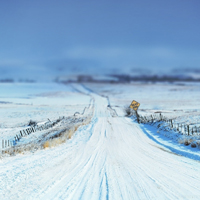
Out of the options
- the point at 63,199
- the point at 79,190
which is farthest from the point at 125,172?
the point at 63,199

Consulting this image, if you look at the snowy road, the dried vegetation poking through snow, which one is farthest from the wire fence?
the dried vegetation poking through snow

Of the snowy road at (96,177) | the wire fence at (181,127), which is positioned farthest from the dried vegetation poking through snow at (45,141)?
the wire fence at (181,127)

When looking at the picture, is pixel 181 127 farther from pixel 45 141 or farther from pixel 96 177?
pixel 96 177

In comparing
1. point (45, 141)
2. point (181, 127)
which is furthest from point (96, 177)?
point (181, 127)

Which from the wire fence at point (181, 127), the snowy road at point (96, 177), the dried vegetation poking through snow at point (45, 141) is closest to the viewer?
the snowy road at point (96, 177)

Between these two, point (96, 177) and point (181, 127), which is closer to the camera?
point (96, 177)

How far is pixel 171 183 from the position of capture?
19.4 feet

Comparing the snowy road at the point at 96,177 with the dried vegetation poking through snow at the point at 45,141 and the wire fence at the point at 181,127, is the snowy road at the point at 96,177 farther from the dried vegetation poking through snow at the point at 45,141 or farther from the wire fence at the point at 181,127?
the wire fence at the point at 181,127

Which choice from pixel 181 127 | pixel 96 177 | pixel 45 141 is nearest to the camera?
pixel 96 177

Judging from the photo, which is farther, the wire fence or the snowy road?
the wire fence

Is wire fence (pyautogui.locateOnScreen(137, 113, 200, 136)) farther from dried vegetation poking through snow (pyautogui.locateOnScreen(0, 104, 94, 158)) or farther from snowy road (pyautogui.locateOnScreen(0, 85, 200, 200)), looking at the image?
dried vegetation poking through snow (pyautogui.locateOnScreen(0, 104, 94, 158))

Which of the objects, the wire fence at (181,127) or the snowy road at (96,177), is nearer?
the snowy road at (96,177)

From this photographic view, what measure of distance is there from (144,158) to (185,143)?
450 centimetres

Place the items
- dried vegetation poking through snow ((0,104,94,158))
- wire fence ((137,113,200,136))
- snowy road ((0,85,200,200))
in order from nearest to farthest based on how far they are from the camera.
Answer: snowy road ((0,85,200,200))
dried vegetation poking through snow ((0,104,94,158))
wire fence ((137,113,200,136))
